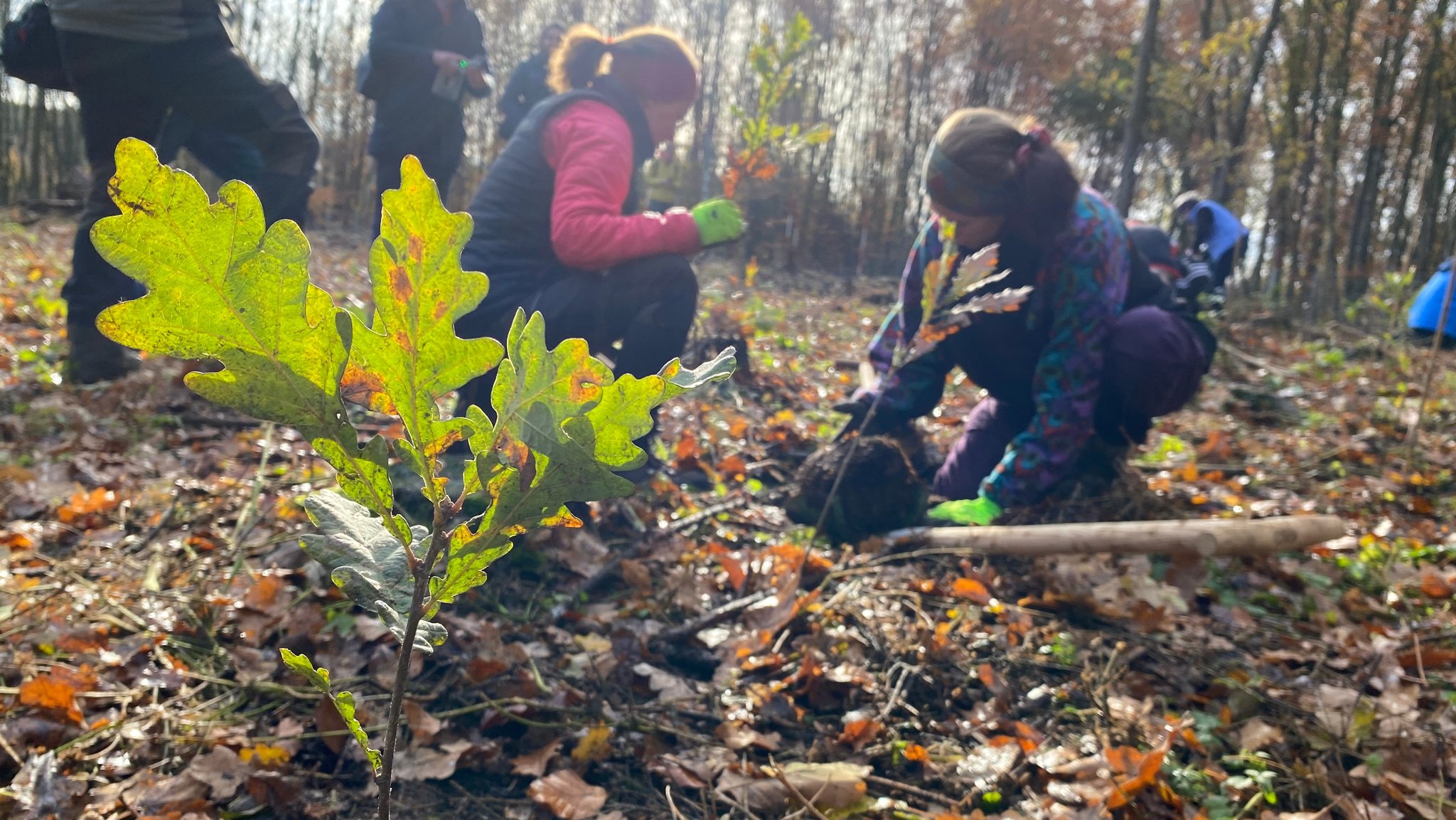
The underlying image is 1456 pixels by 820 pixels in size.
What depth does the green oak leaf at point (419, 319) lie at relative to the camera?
0.51m

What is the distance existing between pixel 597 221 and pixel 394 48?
2.20m

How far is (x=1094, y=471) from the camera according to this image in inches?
113

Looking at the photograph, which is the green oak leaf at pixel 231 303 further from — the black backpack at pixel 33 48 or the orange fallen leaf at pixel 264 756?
the black backpack at pixel 33 48

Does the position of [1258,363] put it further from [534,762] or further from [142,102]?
[142,102]

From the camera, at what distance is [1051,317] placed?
112 inches

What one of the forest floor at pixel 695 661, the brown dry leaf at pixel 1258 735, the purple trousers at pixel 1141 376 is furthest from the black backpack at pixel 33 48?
the brown dry leaf at pixel 1258 735

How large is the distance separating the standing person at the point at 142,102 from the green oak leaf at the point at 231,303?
2832 millimetres

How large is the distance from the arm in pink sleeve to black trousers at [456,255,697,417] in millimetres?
110

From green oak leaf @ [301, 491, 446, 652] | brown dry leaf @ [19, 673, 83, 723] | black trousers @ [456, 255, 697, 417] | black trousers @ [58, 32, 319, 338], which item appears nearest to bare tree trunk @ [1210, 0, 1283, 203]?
black trousers @ [456, 255, 697, 417]

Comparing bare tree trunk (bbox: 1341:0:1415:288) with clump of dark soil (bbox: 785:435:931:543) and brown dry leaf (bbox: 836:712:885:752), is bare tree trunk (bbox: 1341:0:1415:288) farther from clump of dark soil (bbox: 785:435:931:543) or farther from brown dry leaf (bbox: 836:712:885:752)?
brown dry leaf (bbox: 836:712:885:752)

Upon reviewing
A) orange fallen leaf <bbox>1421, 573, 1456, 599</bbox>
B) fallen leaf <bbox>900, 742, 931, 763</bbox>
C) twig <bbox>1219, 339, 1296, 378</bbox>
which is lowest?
fallen leaf <bbox>900, 742, 931, 763</bbox>

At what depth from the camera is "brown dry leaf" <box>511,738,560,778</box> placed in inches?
52.4

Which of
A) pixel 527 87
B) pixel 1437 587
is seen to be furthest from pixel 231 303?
pixel 527 87

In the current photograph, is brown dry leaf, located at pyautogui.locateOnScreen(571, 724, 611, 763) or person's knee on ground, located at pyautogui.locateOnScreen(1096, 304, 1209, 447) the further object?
person's knee on ground, located at pyautogui.locateOnScreen(1096, 304, 1209, 447)
